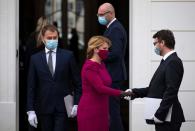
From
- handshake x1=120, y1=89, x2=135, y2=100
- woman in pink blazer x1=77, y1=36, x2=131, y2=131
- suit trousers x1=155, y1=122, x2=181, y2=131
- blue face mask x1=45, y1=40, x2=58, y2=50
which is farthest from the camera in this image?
blue face mask x1=45, y1=40, x2=58, y2=50

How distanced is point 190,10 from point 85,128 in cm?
343

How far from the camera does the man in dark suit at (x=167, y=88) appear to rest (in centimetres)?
648

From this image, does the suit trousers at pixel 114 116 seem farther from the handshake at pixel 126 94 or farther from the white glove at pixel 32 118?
the white glove at pixel 32 118

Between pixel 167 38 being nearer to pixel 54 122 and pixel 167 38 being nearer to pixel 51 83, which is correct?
pixel 51 83

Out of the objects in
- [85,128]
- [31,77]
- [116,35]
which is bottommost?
[85,128]

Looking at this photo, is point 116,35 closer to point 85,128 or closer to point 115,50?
point 115,50

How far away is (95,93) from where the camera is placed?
23.0ft

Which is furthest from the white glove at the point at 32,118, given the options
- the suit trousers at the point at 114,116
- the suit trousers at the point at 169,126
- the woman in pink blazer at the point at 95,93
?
the suit trousers at the point at 169,126

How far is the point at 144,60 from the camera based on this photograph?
9664 mm

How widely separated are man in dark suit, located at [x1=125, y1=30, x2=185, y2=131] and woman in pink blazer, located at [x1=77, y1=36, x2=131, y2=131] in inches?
22.0

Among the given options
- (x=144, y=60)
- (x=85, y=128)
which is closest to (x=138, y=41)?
(x=144, y=60)

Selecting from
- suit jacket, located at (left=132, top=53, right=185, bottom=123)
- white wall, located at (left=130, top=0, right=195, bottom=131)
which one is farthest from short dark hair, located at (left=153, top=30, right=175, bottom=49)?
white wall, located at (left=130, top=0, right=195, bottom=131)

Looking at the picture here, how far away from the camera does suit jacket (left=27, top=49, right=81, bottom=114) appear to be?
24.8ft

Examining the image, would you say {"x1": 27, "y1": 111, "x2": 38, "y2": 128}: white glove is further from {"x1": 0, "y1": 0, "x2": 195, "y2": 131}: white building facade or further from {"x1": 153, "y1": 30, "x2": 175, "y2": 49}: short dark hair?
{"x1": 0, "y1": 0, "x2": 195, "y2": 131}: white building facade
